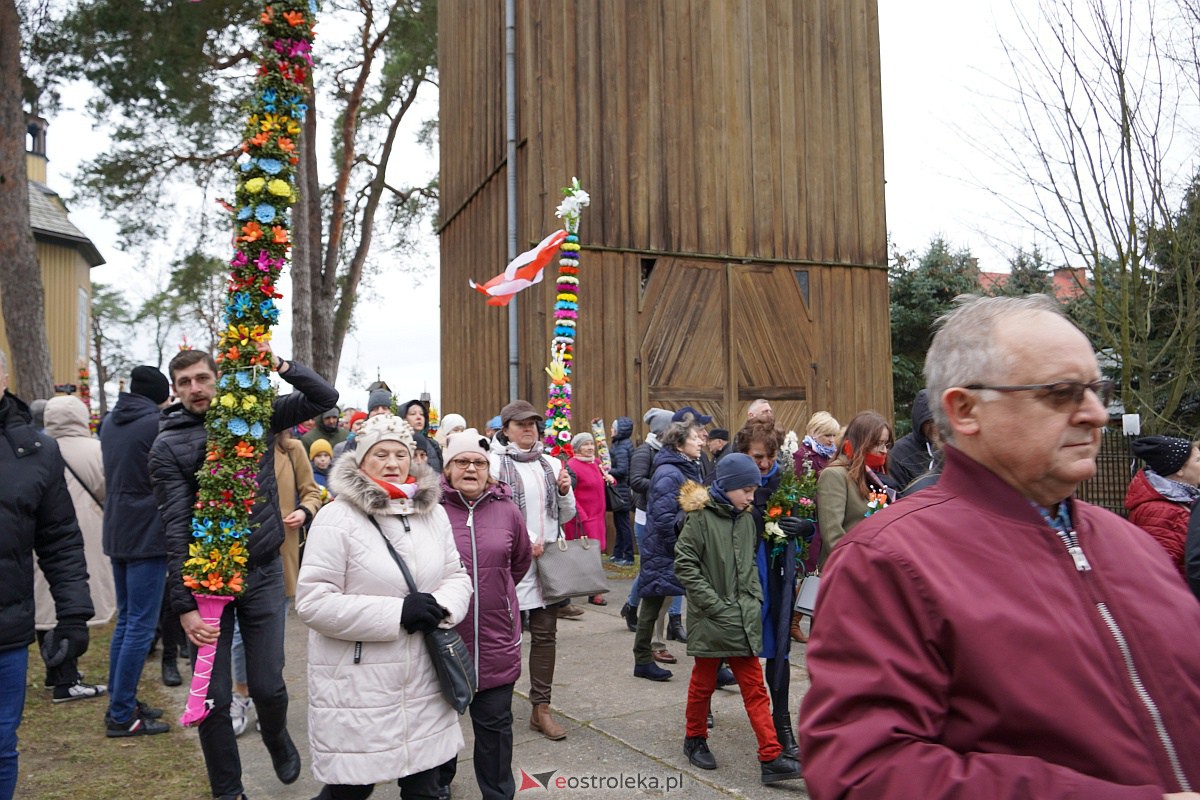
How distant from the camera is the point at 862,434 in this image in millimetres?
5777

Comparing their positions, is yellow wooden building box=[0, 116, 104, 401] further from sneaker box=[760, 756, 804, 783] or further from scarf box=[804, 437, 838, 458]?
sneaker box=[760, 756, 804, 783]

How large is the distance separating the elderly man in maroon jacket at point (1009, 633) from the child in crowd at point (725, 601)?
3316 mm

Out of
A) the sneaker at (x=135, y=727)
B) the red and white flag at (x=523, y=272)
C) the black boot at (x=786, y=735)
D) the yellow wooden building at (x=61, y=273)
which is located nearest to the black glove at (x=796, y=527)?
the black boot at (x=786, y=735)

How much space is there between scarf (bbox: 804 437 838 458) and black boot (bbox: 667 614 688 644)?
2.07 m

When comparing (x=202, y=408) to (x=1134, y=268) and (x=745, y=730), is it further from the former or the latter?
(x=1134, y=268)

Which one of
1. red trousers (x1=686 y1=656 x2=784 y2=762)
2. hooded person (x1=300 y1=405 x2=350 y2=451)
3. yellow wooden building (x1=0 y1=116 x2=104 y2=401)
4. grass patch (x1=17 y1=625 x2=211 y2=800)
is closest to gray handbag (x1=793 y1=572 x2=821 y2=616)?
red trousers (x1=686 y1=656 x2=784 y2=762)

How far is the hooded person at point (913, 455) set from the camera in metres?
5.46

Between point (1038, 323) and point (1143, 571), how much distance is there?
517mm

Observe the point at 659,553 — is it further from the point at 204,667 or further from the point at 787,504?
the point at 204,667

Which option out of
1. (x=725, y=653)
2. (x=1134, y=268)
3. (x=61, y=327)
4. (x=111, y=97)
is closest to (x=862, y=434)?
(x=725, y=653)

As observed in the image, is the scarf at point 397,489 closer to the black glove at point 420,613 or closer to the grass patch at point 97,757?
the black glove at point 420,613

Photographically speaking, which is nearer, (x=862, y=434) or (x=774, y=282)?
(x=862, y=434)

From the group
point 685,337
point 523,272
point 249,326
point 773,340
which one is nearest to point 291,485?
point 249,326

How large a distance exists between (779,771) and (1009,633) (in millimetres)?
3677
